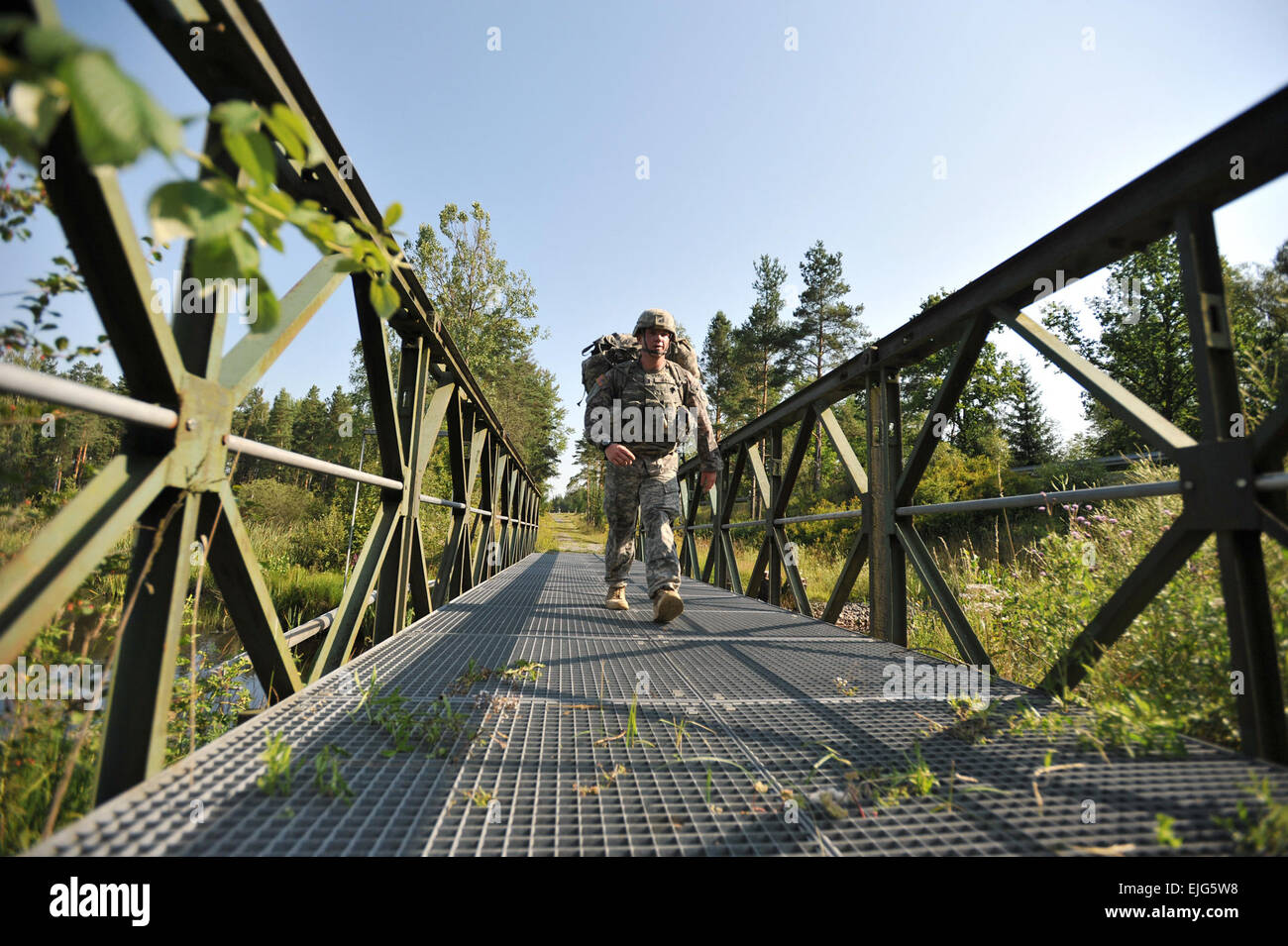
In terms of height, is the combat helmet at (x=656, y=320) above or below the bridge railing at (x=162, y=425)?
above

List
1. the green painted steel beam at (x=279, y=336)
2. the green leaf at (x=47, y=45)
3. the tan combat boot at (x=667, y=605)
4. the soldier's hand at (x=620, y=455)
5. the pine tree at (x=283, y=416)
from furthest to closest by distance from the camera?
the pine tree at (x=283, y=416), the soldier's hand at (x=620, y=455), the tan combat boot at (x=667, y=605), the green painted steel beam at (x=279, y=336), the green leaf at (x=47, y=45)

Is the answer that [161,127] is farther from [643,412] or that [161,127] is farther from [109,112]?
[643,412]

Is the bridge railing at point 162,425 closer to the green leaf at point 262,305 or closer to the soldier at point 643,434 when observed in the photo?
the green leaf at point 262,305

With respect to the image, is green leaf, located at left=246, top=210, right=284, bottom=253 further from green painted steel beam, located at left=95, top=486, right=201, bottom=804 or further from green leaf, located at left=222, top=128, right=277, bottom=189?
green painted steel beam, located at left=95, top=486, right=201, bottom=804

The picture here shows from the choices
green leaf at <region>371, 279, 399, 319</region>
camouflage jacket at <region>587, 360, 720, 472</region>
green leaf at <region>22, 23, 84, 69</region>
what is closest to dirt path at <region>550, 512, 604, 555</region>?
camouflage jacket at <region>587, 360, 720, 472</region>

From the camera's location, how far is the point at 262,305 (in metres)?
0.70

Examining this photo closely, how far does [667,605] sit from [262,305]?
8.59 ft

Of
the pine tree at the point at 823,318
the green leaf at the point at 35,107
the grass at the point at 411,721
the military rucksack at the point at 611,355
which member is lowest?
the grass at the point at 411,721

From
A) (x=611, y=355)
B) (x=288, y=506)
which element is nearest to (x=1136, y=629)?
(x=611, y=355)

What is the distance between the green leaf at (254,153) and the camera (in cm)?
58

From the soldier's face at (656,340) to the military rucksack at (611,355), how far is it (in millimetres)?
238

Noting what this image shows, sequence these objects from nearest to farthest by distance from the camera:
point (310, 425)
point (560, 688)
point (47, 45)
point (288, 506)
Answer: point (47, 45)
point (560, 688)
point (288, 506)
point (310, 425)

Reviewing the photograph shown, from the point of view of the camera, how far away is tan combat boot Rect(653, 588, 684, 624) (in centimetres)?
306

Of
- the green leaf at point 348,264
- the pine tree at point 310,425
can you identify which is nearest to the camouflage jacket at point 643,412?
the green leaf at point 348,264
